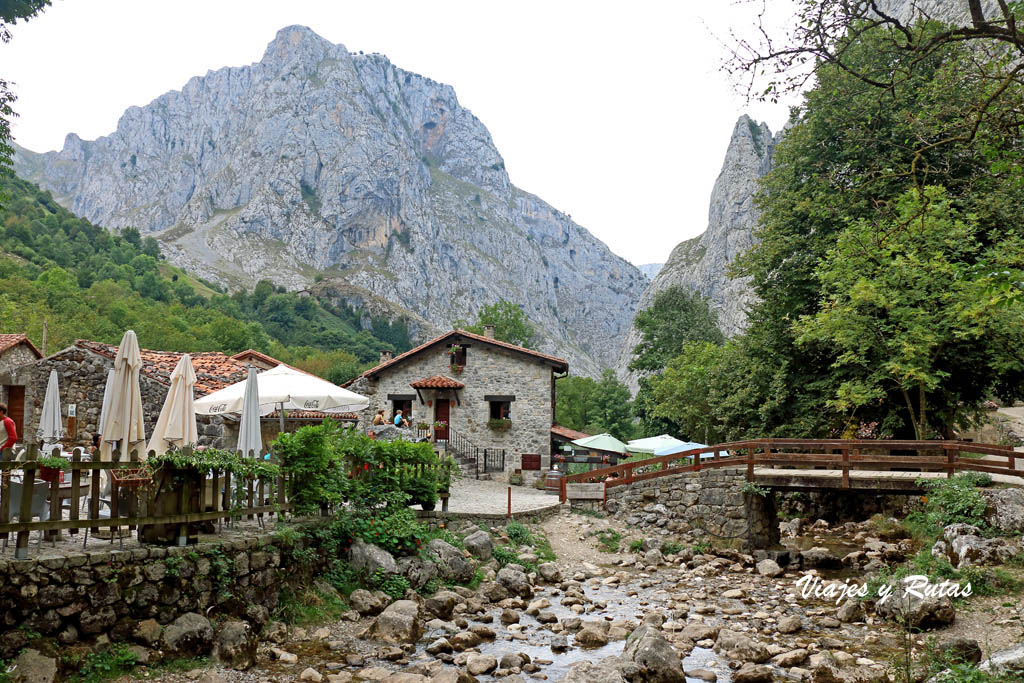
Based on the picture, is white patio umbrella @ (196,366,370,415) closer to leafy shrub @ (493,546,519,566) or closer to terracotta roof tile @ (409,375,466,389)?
leafy shrub @ (493,546,519,566)

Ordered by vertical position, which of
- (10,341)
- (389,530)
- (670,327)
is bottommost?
(389,530)

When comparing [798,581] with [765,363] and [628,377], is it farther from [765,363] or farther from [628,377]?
[628,377]

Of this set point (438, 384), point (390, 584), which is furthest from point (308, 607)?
point (438, 384)

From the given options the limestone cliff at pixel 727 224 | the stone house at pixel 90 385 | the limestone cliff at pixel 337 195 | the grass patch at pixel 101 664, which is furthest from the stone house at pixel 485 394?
the limestone cliff at pixel 337 195

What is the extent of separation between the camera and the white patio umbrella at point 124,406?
9.03 meters

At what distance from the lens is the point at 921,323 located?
16.6m

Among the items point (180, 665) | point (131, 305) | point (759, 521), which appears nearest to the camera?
point (180, 665)

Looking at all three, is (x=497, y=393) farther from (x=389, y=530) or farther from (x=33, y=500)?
(x=33, y=500)

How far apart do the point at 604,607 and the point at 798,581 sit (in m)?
4.33

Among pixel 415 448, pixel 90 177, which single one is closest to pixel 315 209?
pixel 90 177

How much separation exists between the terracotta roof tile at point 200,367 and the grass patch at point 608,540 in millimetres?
10777

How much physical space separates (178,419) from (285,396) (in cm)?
343

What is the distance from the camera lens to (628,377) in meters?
98.6

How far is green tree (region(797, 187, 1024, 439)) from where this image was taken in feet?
53.3
